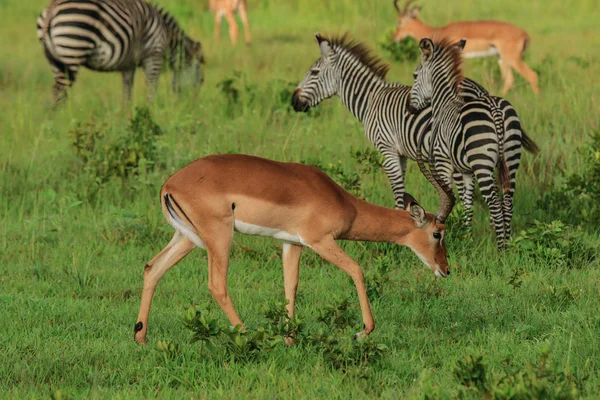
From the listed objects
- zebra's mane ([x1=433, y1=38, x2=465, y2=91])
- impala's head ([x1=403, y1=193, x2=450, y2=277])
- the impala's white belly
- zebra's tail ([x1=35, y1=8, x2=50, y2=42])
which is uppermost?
zebra's mane ([x1=433, y1=38, x2=465, y2=91])

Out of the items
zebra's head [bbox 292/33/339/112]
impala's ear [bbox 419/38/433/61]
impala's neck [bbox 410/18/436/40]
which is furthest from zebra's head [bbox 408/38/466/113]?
impala's neck [bbox 410/18/436/40]

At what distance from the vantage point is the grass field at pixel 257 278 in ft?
15.6

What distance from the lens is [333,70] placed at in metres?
8.85

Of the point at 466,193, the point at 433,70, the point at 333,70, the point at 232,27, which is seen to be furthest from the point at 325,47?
the point at 232,27

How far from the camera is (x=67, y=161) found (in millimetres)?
9242

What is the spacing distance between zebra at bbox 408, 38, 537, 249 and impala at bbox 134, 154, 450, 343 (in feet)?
5.92

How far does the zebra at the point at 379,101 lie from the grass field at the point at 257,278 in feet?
1.33

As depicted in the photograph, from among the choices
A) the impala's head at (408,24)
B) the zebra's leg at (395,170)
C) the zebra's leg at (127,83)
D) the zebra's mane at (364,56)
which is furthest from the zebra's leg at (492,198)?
the impala's head at (408,24)

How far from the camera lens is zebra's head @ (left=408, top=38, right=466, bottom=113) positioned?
7.66 meters

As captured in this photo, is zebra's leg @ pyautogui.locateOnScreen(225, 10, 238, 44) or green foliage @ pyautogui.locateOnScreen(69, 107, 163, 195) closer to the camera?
green foliage @ pyautogui.locateOnScreen(69, 107, 163, 195)

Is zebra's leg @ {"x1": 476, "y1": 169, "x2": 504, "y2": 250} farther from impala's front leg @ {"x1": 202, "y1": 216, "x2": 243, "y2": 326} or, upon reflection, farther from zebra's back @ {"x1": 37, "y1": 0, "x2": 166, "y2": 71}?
zebra's back @ {"x1": 37, "y1": 0, "x2": 166, "y2": 71}

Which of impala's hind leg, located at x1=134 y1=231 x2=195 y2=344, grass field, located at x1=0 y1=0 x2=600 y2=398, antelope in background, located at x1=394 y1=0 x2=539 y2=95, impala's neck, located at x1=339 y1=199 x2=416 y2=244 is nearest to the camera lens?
grass field, located at x1=0 y1=0 x2=600 y2=398

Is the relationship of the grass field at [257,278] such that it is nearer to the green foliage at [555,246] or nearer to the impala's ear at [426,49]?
the green foliage at [555,246]

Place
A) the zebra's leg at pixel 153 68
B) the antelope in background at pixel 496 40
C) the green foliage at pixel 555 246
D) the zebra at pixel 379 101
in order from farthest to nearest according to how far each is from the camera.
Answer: the antelope in background at pixel 496 40 < the zebra's leg at pixel 153 68 < the zebra at pixel 379 101 < the green foliage at pixel 555 246
